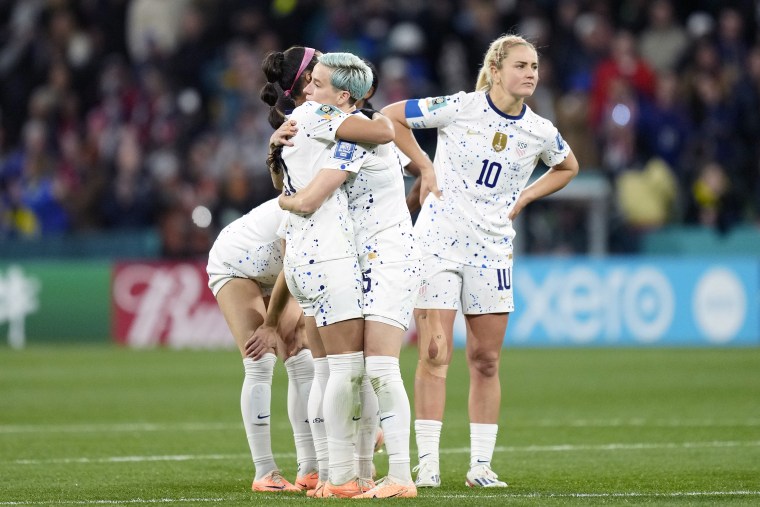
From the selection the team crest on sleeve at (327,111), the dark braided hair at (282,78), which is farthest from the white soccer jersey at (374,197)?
the dark braided hair at (282,78)

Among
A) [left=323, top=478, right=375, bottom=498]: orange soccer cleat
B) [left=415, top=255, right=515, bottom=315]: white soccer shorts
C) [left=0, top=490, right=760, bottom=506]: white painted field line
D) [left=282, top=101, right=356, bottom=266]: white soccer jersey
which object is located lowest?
[left=0, top=490, right=760, bottom=506]: white painted field line

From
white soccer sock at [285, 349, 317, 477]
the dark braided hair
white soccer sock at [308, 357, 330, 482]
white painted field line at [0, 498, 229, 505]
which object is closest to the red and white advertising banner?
white soccer sock at [285, 349, 317, 477]

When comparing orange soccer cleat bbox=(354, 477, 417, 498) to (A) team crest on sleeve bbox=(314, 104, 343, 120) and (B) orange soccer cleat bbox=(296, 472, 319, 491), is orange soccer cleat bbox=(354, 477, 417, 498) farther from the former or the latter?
(A) team crest on sleeve bbox=(314, 104, 343, 120)

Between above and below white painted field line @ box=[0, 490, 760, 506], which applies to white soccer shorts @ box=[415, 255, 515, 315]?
above

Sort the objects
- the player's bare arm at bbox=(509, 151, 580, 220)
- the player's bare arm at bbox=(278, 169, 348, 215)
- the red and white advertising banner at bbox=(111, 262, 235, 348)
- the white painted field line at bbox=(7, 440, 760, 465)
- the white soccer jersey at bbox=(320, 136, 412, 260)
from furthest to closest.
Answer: the red and white advertising banner at bbox=(111, 262, 235, 348) < the white painted field line at bbox=(7, 440, 760, 465) < the player's bare arm at bbox=(509, 151, 580, 220) < the white soccer jersey at bbox=(320, 136, 412, 260) < the player's bare arm at bbox=(278, 169, 348, 215)

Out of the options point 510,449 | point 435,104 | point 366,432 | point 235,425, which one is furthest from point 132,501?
point 235,425

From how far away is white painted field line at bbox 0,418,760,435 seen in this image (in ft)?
35.9

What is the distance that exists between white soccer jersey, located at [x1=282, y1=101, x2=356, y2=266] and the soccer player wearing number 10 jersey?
3.39 ft

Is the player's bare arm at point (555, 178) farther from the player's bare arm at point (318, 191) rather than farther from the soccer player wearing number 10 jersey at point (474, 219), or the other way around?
the player's bare arm at point (318, 191)

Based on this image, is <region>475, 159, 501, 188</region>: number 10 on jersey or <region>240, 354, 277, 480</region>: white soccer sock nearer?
<region>240, 354, 277, 480</region>: white soccer sock

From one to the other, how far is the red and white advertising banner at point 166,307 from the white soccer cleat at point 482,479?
12.4m

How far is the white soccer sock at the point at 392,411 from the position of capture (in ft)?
22.2

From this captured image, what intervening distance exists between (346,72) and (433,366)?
1.76m

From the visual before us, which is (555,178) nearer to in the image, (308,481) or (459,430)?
(308,481)
